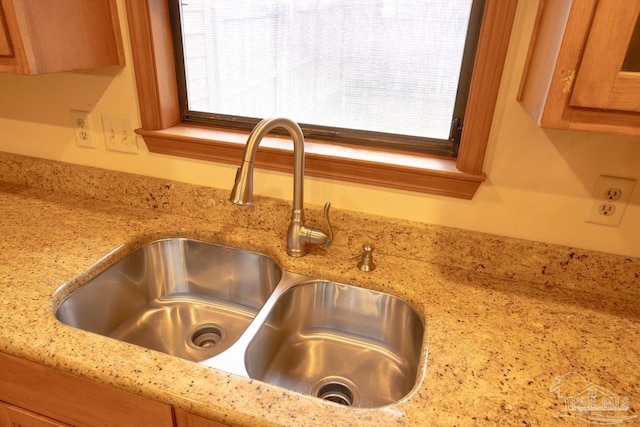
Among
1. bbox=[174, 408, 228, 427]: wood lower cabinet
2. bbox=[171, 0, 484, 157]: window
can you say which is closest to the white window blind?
bbox=[171, 0, 484, 157]: window

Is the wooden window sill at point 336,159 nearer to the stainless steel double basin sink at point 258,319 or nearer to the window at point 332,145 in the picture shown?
the window at point 332,145

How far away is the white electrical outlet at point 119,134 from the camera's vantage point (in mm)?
1247

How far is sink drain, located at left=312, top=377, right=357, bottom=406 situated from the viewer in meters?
0.96

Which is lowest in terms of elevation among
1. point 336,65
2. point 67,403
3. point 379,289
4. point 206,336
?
point 206,336

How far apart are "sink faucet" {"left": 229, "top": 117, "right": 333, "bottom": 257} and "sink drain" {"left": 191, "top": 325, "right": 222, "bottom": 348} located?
31 cm

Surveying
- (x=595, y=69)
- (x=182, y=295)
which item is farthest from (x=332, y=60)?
(x=182, y=295)

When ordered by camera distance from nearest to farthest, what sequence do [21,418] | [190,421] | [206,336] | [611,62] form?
[611,62] → [190,421] → [21,418] → [206,336]

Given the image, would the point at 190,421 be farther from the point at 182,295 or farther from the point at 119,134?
the point at 119,134

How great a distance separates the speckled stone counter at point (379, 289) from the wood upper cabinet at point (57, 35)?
380 millimetres

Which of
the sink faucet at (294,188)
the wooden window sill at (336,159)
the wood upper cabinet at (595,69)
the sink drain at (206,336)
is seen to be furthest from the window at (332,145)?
the sink drain at (206,336)

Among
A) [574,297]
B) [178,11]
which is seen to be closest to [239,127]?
[178,11]

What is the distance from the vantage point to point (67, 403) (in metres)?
0.81

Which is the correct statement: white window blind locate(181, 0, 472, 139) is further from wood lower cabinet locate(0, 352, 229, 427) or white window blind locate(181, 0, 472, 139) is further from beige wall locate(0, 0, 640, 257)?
wood lower cabinet locate(0, 352, 229, 427)

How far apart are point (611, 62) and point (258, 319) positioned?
77 centimetres
